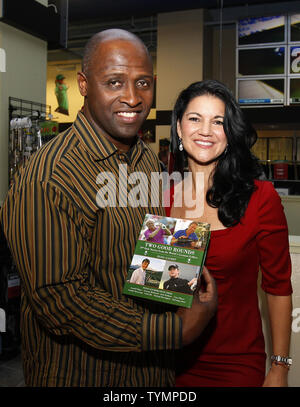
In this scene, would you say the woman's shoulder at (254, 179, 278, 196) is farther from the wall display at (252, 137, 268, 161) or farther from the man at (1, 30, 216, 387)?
the wall display at (252, 137, 268, 161)

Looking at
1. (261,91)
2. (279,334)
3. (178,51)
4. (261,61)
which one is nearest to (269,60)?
(261,61)

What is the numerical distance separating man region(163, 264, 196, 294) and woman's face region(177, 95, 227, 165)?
2.13 ft

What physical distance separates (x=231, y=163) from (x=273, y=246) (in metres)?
0.39

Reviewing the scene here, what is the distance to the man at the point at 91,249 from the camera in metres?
1.02

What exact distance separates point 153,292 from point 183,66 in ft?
21.5

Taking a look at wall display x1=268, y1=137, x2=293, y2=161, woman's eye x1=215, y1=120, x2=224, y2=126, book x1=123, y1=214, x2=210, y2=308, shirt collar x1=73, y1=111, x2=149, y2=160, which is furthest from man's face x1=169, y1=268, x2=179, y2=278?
wall display x1=268, y1=137, x2=293, y2=161

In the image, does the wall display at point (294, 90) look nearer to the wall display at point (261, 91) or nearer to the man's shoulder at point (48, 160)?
the wall display at point (261, 91)

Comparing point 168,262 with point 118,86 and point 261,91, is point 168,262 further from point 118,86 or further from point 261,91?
point 261,91

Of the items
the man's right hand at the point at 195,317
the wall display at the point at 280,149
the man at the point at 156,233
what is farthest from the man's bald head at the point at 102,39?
the wall display at the point at 280,149

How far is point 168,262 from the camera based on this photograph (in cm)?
112

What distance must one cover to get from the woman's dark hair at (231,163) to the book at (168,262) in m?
0.43

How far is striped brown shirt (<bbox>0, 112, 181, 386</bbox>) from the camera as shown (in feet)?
3.33
